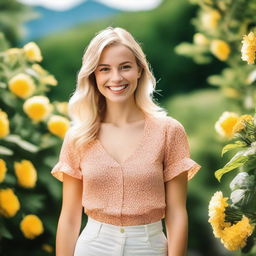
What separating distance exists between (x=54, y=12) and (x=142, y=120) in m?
4.37

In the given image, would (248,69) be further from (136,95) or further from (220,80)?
(136,95)

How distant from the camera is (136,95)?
Answer: 295 centimetres

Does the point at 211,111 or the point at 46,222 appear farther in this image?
the point at 211,111

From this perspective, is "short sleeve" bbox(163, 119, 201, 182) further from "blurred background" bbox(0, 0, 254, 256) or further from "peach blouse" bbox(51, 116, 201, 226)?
"blurred background" bbox(0, 0, 254, 256)

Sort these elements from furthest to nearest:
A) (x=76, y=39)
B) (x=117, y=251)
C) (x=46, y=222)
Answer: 1. (x=76, y=39)
2. (x=46, y=222)
3. (x=117, y=251)

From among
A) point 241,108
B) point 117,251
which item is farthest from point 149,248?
point 241,108

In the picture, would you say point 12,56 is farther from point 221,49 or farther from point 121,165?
point 121,165

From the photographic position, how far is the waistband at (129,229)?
2.70 meters

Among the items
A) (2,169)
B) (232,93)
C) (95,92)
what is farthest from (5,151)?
(232,93)

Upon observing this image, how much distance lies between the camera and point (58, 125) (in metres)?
4.11

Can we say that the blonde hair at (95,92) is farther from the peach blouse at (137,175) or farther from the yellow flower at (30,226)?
the yellow flower at (30,226)

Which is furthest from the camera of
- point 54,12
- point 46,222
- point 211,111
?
point 54,12

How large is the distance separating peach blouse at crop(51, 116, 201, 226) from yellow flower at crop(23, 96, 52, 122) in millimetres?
1214

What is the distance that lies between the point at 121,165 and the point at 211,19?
2.14m
